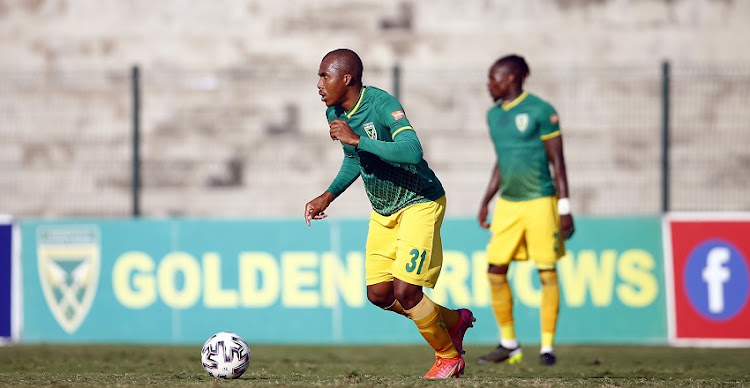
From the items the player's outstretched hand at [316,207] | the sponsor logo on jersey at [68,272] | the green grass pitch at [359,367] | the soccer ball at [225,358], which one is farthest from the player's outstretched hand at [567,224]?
the sponsor logo on jersey at [68,272]

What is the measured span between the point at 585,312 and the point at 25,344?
5.37m

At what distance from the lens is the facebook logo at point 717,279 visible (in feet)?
34.8

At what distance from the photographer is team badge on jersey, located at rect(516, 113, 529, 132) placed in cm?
866

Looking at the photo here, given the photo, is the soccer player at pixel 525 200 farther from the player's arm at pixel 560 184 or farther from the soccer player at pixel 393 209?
the soccer player at pixel 393 209

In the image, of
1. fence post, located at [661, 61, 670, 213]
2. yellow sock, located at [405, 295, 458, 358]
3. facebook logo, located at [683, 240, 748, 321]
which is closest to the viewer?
yellow sock, located at [405, 295, 458, 358]

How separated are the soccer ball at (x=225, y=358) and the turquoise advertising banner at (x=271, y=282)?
13.7 feet

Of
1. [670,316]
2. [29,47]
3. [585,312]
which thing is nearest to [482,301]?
[585,312]

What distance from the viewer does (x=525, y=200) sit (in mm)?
8695

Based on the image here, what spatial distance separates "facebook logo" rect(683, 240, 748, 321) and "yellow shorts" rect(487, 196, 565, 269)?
2.53m

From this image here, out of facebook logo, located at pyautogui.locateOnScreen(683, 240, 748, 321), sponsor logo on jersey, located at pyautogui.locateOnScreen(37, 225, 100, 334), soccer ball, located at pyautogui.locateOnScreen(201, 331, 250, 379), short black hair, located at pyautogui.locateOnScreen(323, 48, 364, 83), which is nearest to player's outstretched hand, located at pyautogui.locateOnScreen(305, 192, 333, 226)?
short black hair, located at pyautogui.locateOnScreen(323, 48, 364, 83)

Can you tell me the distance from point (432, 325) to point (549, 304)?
7.03ft

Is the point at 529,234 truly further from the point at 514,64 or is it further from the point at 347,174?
the point at 347,174

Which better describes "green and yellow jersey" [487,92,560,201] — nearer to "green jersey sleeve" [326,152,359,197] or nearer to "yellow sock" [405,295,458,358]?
"green jersey sleeve" [326,152,359,197]

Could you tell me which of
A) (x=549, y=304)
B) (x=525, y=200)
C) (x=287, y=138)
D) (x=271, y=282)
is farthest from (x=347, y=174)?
(x=287, y=138)
